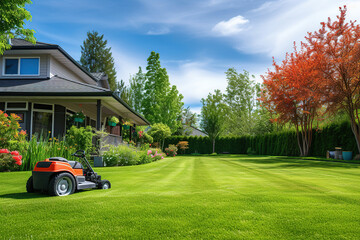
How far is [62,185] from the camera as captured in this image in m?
5.07

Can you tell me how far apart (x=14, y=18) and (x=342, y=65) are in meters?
17.3

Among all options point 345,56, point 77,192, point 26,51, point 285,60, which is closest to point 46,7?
point 26,51

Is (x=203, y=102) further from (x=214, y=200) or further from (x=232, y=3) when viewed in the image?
(x=214, y=200)

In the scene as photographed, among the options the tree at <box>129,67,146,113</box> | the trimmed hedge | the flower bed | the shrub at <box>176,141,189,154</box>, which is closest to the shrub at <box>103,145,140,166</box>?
the flower bed

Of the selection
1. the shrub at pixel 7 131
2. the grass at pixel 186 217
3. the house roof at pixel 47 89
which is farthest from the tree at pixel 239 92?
the grass at pixel 186 217

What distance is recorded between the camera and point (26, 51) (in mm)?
15953

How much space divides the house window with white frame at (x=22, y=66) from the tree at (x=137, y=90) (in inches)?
1036

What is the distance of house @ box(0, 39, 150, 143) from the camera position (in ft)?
45.1

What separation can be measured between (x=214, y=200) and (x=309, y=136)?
20795mm

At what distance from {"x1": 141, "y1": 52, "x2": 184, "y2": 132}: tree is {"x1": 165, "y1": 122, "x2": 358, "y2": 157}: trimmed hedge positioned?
17.0ft

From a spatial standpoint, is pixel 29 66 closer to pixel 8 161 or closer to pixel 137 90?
pixel 8 161

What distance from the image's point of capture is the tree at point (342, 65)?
1554 cm

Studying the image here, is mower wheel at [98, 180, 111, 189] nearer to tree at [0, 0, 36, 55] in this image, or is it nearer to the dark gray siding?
tree at [0, 0, 36, 55]

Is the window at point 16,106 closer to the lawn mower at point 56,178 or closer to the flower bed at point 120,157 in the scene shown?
the flower bed at point 120,157
